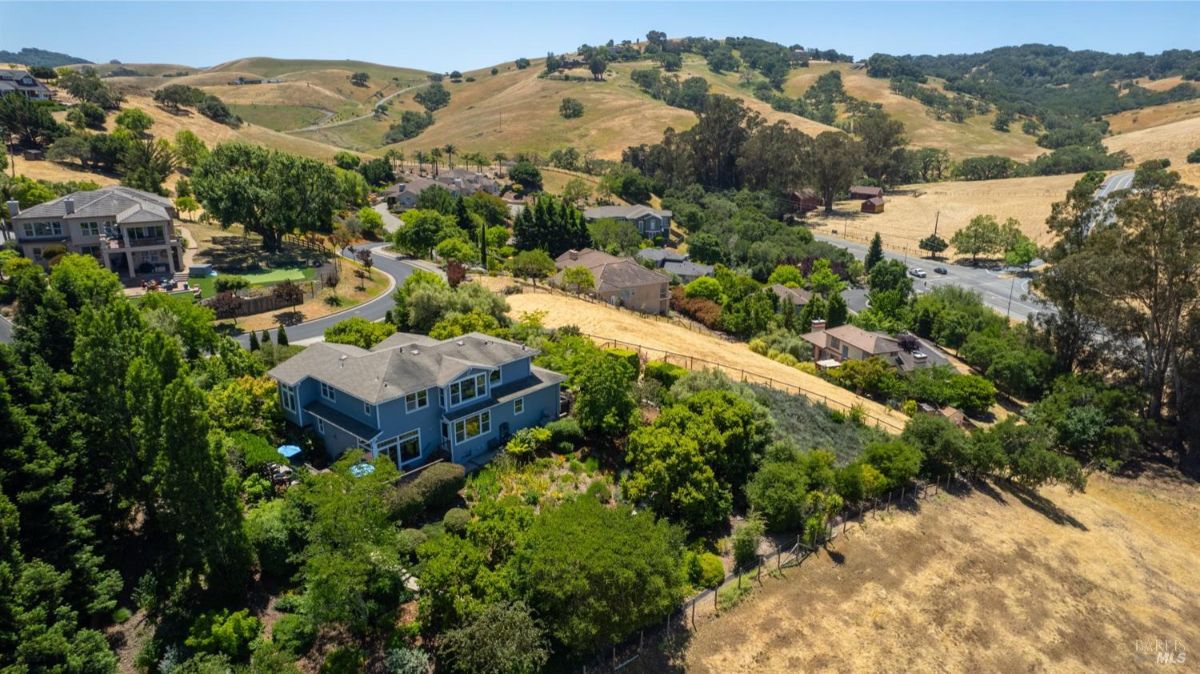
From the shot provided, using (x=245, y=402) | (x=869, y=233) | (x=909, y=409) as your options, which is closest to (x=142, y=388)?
(x=245, y=402)

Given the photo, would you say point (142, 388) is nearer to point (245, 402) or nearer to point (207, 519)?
point (207, 519)

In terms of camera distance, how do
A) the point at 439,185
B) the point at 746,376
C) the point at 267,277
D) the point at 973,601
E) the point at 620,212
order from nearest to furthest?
the point at 973,601
the point at 746,376
the point at 267,277
the point at 620,212
the point at 439,185

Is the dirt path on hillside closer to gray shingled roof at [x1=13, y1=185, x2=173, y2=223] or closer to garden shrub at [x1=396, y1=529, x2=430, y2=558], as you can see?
garden shrub at [x1=396, y1=529, x2=430, y2=558]

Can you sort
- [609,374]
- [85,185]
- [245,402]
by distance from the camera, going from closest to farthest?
[245,402] → [609,374] → [85,185]

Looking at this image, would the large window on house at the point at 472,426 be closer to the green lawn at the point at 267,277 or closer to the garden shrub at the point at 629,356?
the garden shrub at the point at 629,356

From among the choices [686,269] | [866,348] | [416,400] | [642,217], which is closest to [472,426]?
[416,400]

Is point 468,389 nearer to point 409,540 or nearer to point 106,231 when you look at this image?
point 409,540
